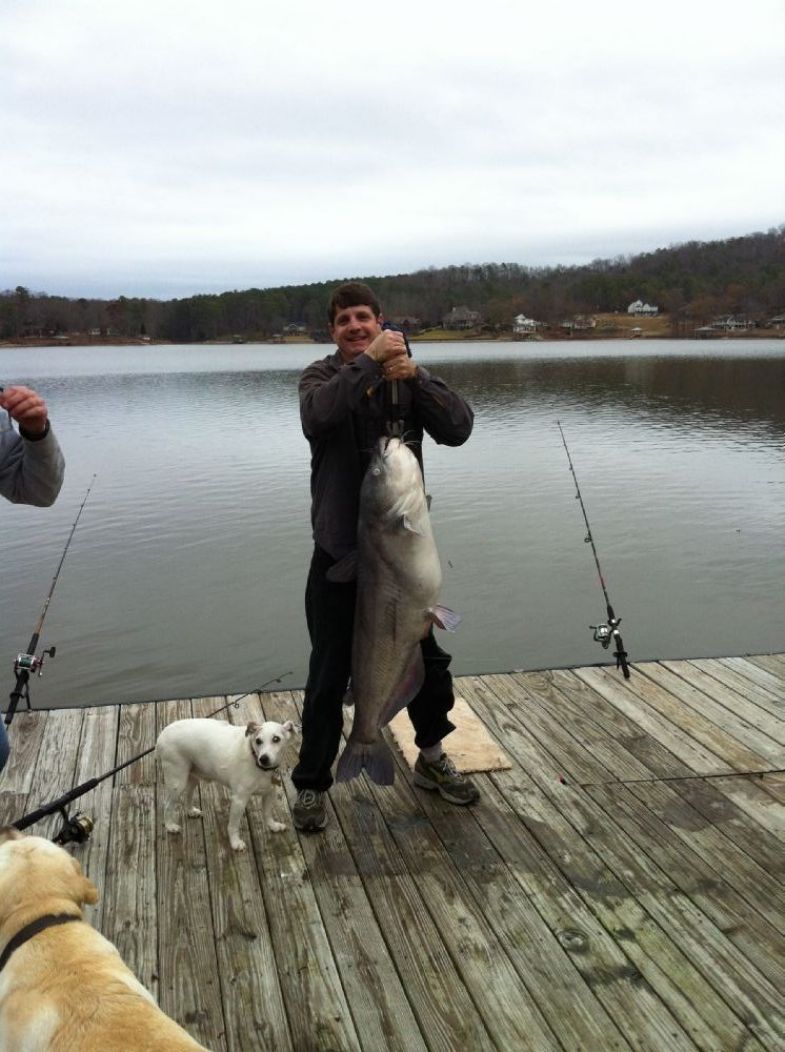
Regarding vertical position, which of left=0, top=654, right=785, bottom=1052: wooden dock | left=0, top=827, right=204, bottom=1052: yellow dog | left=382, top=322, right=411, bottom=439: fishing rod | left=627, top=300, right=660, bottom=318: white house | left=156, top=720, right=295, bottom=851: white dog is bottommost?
left=0, top=654, right=785, bottom=1052: wooden dock

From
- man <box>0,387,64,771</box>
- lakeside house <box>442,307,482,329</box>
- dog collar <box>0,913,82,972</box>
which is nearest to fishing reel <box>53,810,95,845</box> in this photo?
man <box>0,387,64,771</box>

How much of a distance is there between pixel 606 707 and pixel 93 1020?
3830 mm

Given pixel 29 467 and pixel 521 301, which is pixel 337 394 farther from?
pixel 521 301

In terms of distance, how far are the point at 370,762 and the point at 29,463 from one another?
1.81m

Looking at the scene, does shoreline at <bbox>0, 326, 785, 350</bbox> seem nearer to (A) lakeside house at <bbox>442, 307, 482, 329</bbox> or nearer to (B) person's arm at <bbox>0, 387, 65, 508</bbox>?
(A) lakeside house at <bbox>442, 307, 482, 329</bbox>

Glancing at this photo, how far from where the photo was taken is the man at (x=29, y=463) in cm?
297

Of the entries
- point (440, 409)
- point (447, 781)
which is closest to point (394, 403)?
point (440, 409)

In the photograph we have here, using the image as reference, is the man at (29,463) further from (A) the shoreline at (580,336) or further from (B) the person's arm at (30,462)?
(A) the shoreline at (580,336)

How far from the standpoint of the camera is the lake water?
31.5 feet

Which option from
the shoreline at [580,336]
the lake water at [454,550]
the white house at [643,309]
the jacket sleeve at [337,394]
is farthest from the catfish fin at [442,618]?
the white house at [643,309]

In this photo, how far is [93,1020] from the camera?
1.86 metres

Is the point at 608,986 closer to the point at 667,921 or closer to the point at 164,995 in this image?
the point at 667,921

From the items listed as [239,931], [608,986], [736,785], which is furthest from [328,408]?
[736,785]

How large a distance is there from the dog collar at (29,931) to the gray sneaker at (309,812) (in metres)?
1.76
